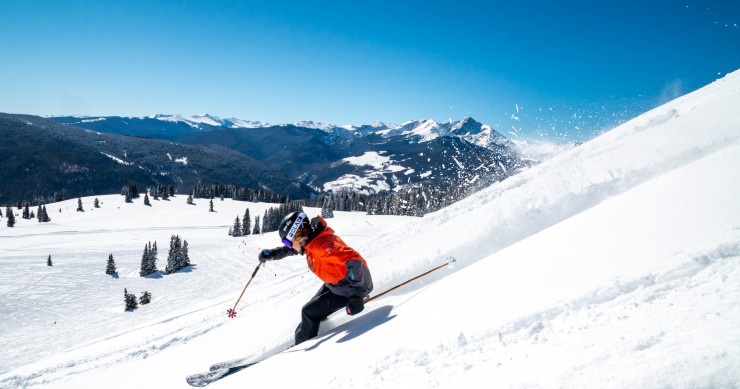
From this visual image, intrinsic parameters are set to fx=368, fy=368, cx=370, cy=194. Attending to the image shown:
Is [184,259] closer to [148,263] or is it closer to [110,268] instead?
[148,263]

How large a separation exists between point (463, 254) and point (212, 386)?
5022 millimetres

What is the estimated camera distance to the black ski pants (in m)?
6.27

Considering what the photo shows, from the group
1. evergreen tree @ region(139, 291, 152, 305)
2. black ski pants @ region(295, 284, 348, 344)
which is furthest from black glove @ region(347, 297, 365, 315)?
evergreen tree @ region(139, 291, 152, 305)

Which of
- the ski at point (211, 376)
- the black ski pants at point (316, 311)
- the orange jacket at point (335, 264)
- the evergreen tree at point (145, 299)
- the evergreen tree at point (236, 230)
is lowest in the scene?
the evergreen tree at point (145, 299)

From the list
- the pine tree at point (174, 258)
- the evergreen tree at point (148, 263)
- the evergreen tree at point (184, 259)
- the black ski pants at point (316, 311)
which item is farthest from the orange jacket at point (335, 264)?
the evergreen tree at point (148, 263)

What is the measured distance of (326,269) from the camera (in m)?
6.12

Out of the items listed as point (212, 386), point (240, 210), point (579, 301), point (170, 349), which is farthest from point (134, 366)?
point (240, 210)

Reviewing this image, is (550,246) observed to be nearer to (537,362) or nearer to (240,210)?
(537,362)

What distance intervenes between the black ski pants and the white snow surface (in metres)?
0.32

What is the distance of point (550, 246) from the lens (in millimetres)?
5043

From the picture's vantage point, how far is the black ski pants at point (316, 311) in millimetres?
6266

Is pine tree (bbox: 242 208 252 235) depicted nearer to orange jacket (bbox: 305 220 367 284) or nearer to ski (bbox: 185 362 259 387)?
ski (bbox: 185 362 259 387)

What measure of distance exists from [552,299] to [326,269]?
11.7ft

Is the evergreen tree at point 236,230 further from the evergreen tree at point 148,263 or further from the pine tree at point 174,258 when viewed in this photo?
the evergreen tree at point 148,263
